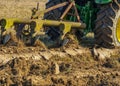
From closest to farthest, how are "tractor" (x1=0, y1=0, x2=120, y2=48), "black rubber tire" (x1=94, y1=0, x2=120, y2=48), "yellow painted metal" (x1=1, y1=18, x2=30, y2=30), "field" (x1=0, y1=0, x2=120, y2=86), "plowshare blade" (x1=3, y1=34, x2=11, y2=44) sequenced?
"field" (x1=0, y1=0, x2=120, y2=86) < "yellow painted metal" (x1=1, y1=18, x2=30, y2=30) < "plowshare blade" (x1=3, y1=34, x2=11, y2=44) < "tractor" (x1=0, y1=0, x2=120, y2=48) < "black rubber tire" (x1=94, y1=0, x2=120, y2=48)

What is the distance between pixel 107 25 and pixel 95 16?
99 centimetres

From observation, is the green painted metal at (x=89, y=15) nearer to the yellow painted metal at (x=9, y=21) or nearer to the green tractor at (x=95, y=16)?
the green tractor at (x=95, y=16)

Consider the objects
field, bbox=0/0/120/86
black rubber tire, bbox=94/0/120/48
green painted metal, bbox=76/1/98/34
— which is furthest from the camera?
green painted metal, bbox=76/1/98/34

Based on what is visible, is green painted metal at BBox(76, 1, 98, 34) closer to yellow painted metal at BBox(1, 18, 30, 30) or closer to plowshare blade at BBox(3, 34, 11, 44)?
yellow painted metal at BBox(1, 18, 30, 30)

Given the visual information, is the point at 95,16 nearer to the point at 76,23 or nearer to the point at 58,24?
the point at 76,23

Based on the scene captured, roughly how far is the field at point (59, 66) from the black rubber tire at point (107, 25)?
29cm

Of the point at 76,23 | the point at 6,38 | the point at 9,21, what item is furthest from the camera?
the point at 76,23

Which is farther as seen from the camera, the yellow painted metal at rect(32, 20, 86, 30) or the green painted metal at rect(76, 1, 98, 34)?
the green painted metal at rect(76, 1, 98, 34)

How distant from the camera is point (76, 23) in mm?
9438

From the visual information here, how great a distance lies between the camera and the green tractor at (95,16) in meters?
9.45

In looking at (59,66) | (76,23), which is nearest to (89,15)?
(76,23)

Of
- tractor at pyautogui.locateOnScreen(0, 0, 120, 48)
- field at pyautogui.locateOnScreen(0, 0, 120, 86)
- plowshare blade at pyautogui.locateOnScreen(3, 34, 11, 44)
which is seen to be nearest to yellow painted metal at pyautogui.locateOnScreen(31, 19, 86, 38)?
tractor at pyautogui.locateOnScreen(0, 0, 120, 48)

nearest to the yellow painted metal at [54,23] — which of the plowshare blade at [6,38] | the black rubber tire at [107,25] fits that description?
the black rubber tire at [107,25]

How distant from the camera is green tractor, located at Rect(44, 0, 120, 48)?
945cm
